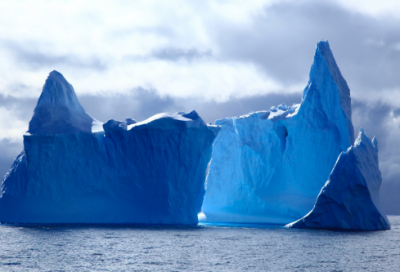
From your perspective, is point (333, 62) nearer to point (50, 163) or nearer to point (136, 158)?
point (136, 158)

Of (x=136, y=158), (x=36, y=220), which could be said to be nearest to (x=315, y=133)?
(x=136, y=158)

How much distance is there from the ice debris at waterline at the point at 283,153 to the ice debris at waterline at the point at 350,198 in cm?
426

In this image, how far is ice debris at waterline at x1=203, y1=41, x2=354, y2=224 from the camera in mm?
23391

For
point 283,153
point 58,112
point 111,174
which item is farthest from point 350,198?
point 58,112

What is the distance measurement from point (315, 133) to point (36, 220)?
1524cm

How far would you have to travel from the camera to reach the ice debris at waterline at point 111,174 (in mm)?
21375

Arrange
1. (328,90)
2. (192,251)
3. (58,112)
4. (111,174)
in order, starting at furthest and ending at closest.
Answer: (328,90) → (58,112) → (111,174) → (192,251)

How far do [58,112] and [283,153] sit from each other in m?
12.6

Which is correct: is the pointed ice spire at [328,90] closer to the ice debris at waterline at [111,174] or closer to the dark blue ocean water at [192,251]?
the ice debris at waterline at [111,174]

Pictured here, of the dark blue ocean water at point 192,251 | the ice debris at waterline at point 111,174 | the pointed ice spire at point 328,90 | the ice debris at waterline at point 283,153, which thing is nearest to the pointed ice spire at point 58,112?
the ice debris at waterline at point 111,174

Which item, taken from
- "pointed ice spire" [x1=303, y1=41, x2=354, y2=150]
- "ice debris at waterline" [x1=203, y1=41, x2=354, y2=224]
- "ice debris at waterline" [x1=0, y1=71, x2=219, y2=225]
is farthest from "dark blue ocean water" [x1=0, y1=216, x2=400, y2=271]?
"pointed ice spire" [x1=303, y1=41, x2=354, y2=150]

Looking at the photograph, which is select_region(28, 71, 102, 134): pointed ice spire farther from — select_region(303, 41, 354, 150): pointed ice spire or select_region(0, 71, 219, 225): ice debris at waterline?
select_region(303, 41, 354, 150): pointed ice spire

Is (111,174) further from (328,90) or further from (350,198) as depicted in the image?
(328,90)

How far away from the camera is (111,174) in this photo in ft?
71.3
